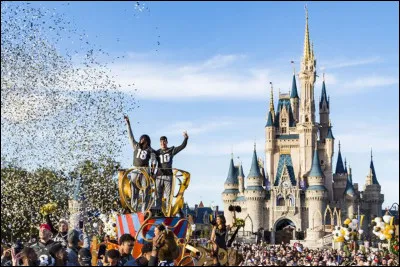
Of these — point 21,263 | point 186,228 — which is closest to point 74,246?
point 21,263

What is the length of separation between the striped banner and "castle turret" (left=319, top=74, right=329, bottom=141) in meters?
97.6

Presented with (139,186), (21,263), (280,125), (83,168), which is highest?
(280,125)

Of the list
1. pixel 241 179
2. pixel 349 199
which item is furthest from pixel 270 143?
pixel 349 199

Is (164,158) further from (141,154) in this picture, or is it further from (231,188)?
(231,188)

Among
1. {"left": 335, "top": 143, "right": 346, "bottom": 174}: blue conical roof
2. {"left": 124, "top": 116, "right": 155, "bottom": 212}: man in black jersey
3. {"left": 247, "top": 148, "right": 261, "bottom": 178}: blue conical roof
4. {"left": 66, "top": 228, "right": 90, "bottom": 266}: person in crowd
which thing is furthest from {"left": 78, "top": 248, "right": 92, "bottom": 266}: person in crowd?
{"left": 335, "top": 143, "right": 346, "bottom": 174}: blue conical roof

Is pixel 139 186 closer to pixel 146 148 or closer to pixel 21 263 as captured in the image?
pixel 146 148

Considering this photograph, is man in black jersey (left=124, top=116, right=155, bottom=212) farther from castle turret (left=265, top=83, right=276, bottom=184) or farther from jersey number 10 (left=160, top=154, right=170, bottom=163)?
castle turret (left=265, top=83, right=276, bottom=184)

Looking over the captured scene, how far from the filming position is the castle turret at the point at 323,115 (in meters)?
108

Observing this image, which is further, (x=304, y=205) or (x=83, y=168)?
(x=304, y=205)

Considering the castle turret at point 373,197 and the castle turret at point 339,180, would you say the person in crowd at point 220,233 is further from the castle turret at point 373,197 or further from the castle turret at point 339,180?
the castle turret at point 373,197

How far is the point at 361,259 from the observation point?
59.5ft

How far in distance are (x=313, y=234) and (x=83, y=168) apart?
46.0 metres

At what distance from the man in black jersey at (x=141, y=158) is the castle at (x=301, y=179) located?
79496 millimetres

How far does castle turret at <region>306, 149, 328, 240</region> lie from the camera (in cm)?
9506
